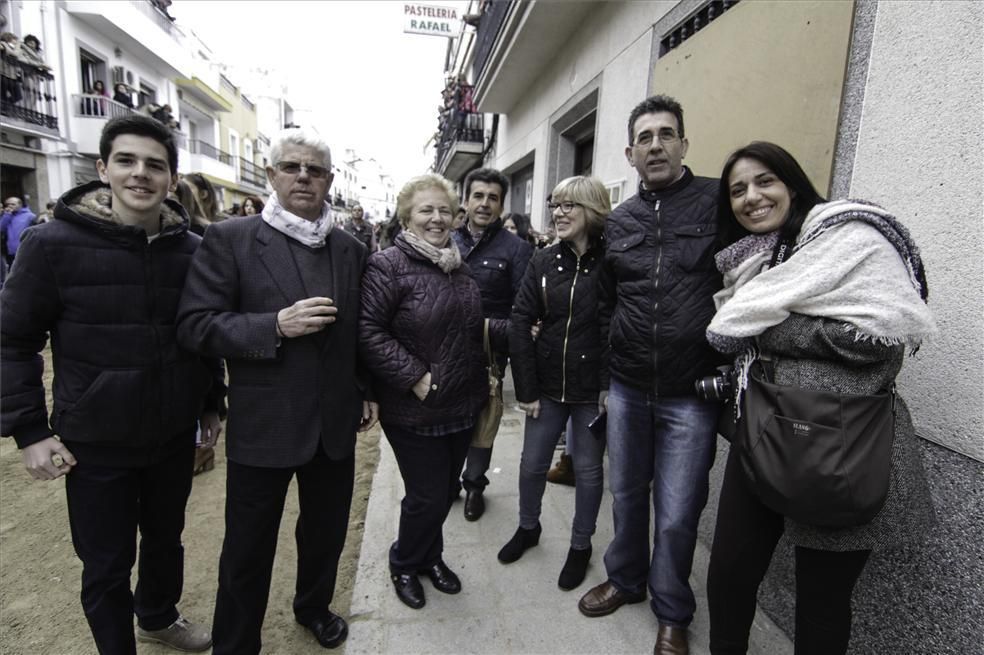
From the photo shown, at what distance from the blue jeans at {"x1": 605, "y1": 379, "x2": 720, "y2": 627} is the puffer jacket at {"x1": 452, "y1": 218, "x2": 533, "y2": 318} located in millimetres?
1191

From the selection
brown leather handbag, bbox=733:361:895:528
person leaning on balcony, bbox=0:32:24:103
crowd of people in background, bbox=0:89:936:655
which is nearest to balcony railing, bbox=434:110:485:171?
person leaning on balcony, bbox=0:32:24:103

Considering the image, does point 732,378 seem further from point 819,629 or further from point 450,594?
point 450,594

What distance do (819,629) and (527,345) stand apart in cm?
156

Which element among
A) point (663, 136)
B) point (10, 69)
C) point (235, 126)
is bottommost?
point (663, 136)

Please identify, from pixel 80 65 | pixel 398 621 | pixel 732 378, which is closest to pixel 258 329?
pixel 398 621

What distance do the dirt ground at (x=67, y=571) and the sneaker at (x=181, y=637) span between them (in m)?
0.05

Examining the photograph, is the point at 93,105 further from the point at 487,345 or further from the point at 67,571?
the point at 487,345

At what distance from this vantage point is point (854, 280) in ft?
4.60

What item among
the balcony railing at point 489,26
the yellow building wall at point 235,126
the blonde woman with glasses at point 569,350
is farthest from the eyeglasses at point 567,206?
the yellow building wall at point 235,126

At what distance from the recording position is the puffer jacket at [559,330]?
7.96 ft

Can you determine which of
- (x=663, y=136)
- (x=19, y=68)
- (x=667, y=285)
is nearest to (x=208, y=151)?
(x=19, y=68)

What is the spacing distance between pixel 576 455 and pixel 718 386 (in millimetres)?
937

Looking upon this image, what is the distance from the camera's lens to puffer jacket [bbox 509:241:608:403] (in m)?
2.43

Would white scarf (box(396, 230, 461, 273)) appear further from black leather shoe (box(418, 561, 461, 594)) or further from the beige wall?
the beige wall
